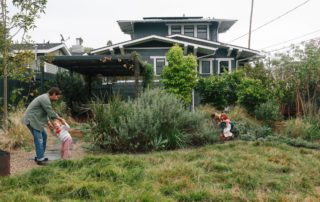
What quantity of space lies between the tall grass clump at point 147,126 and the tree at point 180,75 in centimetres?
648

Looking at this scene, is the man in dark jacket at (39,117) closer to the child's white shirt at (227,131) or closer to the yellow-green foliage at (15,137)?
the yellow-green foliage at (15,137)

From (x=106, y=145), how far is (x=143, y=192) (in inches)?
145

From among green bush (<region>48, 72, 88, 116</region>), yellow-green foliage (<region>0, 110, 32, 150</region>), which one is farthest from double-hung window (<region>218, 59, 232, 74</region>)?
yellow-green foliage (<region>0, 110, 32, 150</region>)

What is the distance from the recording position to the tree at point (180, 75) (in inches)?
653

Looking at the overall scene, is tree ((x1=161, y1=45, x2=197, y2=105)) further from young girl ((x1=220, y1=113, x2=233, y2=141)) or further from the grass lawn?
the grass lawn

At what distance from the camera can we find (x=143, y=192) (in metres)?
5.39

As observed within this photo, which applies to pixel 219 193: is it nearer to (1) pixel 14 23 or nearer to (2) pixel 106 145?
(2) pixel 106 145

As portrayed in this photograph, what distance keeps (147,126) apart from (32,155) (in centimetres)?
267

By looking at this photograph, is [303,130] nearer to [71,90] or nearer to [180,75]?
[180,75]

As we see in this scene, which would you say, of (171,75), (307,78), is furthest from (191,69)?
(307,78)

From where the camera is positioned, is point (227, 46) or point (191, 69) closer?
point (191, 69)

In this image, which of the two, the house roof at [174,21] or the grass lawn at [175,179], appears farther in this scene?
the house roof at [174,21]

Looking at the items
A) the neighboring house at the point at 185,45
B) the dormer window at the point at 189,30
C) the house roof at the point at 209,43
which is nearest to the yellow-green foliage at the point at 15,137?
the neighboring house at the point at 185,45

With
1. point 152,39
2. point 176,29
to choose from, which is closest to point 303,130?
point 152,39
